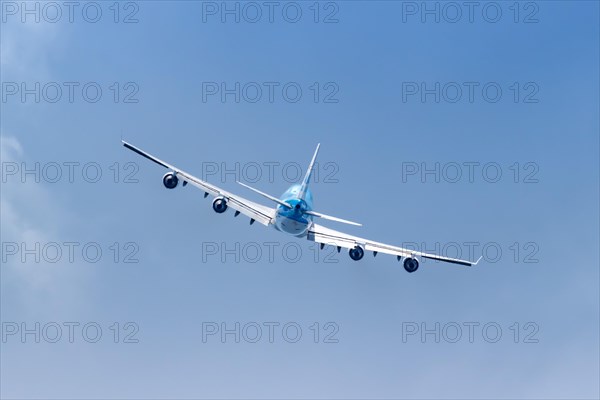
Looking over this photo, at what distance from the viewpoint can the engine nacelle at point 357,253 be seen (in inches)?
5876

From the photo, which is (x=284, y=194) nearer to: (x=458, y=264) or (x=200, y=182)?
(x=200, y=182)

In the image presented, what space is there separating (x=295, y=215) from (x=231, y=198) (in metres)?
14.9

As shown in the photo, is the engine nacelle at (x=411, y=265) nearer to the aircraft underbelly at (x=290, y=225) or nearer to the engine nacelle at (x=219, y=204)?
the aircraft underbelly at (x=290, y=225)

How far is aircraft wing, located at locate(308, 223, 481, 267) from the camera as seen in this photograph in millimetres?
151125

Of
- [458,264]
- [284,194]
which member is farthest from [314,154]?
[458,264]

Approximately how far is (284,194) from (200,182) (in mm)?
14123

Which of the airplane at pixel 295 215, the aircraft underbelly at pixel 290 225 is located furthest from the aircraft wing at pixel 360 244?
the aircraft underbelly at pixel 290 225

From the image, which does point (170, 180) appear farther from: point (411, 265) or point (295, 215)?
point (411, 265)

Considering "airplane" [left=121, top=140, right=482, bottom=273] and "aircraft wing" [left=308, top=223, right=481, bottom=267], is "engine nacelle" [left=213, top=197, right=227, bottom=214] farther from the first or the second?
"aircraft wing" [left=308, top=223, right=481, bottom=267]

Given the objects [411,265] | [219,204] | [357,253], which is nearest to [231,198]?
[219,204]

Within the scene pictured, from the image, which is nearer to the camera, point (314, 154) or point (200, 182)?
point (200, 182)

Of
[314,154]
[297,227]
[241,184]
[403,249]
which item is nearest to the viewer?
[241,184]

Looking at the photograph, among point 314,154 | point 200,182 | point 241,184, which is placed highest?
point 314,154

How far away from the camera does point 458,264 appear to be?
15325cm
